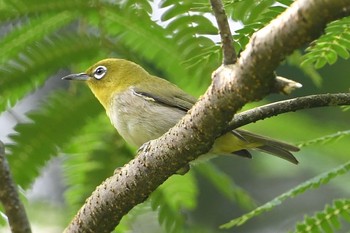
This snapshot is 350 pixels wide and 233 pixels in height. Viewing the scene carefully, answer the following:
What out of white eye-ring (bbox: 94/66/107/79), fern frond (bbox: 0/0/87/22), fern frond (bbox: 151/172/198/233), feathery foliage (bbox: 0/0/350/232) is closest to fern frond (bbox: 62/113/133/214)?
feathery foliage (bbox: 0/0/350/232)

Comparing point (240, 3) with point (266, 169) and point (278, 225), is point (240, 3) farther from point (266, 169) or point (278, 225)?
point (278, 225)

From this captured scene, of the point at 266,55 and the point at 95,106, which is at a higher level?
the point at 95,106

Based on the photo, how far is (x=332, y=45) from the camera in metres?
2.32

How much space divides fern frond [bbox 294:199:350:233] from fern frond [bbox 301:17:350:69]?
15.9 inches

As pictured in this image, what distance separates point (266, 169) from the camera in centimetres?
527

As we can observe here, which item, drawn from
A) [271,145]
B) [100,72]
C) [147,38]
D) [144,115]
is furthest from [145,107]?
[147,38]

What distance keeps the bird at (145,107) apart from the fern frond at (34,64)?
1.40 ft

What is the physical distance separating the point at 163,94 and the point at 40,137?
1501 mm

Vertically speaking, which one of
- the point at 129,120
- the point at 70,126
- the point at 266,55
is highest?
the point at 129,120

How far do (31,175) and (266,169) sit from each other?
272 centimetres

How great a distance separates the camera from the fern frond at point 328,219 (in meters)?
2.37

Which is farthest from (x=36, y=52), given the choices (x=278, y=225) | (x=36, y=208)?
(x=278, y=225)

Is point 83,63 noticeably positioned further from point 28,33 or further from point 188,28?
point 188,28

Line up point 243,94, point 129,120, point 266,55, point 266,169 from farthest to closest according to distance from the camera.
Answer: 1. point 266,169
2. point 129,120
3. point 243,94
4. point 266,55
